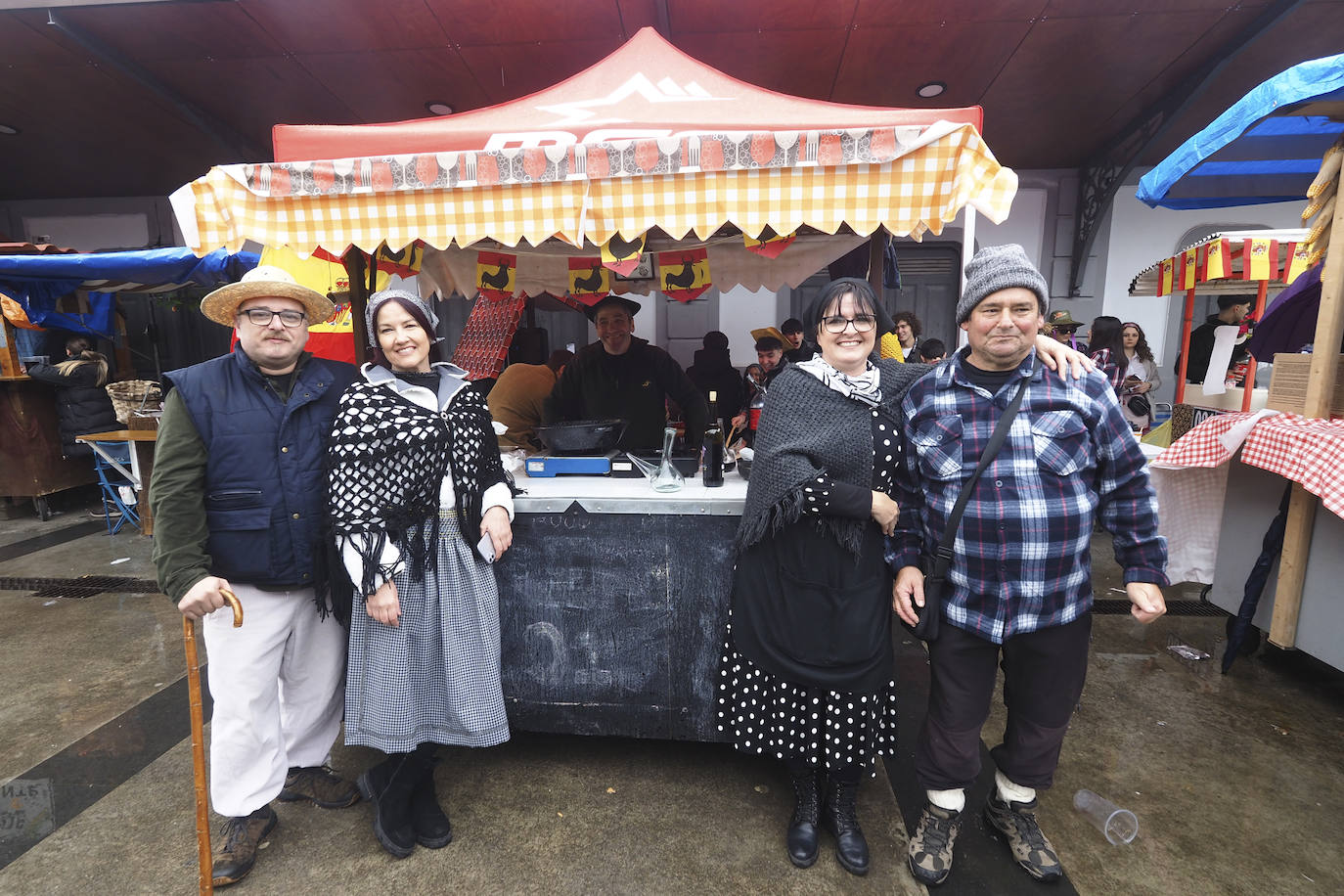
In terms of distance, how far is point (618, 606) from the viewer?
2488 mm

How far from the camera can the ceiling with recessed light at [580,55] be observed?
5340 millimetres

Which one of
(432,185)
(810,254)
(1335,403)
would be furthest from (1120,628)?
(432,185)

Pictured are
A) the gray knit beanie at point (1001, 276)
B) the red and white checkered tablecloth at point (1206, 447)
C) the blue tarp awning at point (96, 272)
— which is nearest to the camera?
the gray knit beanie at point (1001, 276)

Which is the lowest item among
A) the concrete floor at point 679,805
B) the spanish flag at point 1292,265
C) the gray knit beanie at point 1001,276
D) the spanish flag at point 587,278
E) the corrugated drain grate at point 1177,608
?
the concrete floor at point 679,805

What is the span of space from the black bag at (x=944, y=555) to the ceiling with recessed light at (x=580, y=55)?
502cm

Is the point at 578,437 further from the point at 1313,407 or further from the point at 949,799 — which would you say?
the point at 1313,407

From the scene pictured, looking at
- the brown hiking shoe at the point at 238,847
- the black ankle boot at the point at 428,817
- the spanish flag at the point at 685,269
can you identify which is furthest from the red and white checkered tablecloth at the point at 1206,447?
the brown hiking shoe at the point at 238,847

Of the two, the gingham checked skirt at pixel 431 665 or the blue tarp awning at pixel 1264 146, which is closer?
the gingham checked skirt at pixel 431 665

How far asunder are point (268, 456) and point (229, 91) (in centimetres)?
713

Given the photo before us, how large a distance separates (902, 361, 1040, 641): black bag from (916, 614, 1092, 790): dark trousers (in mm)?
91

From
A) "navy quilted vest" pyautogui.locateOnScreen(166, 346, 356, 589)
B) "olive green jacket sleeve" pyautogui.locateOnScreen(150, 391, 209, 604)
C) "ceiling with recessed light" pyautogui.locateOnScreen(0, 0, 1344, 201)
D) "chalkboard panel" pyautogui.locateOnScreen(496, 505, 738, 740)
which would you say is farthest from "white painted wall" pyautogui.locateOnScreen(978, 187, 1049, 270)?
"olive green jacket sleeve" pyautogui.locateOnScreen(150, 391, 209, 604)

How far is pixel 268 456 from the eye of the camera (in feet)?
6.50

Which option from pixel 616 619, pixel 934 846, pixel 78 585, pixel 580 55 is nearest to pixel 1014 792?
pixel 934 846

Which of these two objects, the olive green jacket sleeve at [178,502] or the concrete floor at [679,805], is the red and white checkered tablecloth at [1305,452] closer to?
the concrete floor at [679,805]
